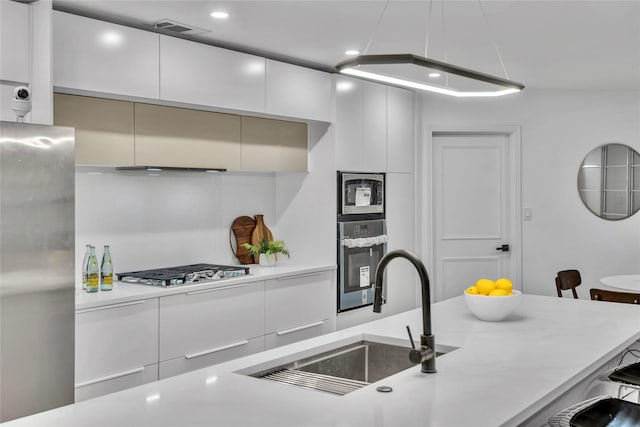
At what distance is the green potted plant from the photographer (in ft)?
15.6

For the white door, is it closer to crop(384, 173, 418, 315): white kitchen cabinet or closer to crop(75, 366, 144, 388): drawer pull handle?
crop(384, 173, 418, 315): white kitchen cabinet

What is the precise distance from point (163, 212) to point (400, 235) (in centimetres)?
229

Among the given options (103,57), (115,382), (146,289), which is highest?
(103,57)

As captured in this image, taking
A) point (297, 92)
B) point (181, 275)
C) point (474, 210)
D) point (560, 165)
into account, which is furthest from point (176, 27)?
point (560, 165)

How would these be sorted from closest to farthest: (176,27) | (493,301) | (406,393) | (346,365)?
(406,393) → (346,365) → (493,301) → (176,27)

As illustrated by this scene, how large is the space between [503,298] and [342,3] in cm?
173

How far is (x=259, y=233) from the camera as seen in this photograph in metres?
4.91

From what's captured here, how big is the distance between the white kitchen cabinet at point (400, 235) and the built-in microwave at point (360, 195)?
0.50ft

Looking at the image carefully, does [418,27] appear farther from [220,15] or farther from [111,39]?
[111,39]

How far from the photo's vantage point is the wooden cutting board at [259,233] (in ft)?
16.0

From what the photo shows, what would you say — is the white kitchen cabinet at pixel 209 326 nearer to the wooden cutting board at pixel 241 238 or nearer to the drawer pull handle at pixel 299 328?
the drawer pull handle at pixel 299 328

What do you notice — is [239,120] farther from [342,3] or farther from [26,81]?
[26,81]

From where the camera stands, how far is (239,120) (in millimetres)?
4395

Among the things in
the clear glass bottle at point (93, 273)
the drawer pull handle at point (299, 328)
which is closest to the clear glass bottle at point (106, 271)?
the clear glass bottle at point (93, 273)
